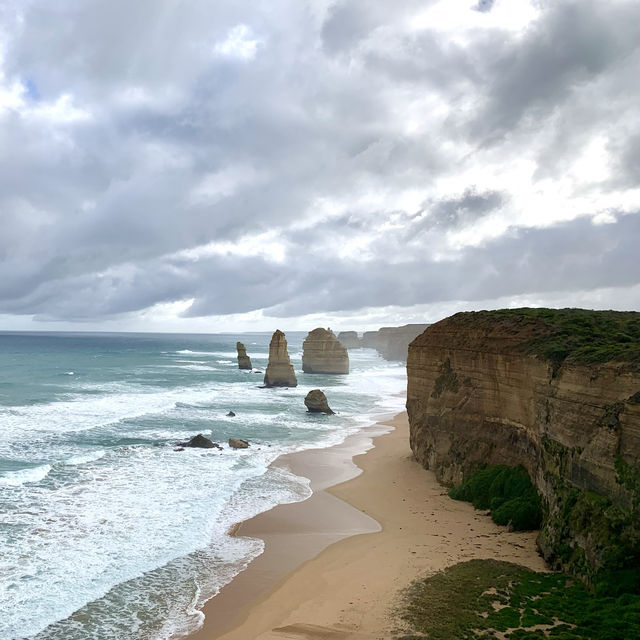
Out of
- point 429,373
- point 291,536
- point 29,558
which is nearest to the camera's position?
point 29,558

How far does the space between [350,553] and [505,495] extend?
7629 mm

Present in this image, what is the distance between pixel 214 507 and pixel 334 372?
250ft

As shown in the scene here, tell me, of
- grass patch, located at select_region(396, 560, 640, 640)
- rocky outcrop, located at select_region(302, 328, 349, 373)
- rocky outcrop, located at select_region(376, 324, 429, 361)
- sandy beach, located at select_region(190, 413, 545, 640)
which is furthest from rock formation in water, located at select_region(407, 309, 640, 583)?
rocky outcrop, located at select_region(376, 324, 429, 361)

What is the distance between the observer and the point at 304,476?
30.9m

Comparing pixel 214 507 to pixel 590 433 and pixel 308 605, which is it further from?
pixel 590 433

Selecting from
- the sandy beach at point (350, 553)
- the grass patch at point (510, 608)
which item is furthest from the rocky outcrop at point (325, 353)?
the grass patch at point (510, 608)

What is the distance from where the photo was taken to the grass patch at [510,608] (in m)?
12.5

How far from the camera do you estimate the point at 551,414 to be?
19453 mm

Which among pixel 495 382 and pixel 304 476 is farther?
pixel 304 476

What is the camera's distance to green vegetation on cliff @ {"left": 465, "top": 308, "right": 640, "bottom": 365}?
17906mm

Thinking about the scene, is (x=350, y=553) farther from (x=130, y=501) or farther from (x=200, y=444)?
(x=200, y=444)

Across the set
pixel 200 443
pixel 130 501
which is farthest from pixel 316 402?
pixel 130 501

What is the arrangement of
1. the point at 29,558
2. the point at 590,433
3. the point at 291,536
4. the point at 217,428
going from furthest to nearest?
1. the point at 217,428
2. the point at 291,536
3. the point at 29,558
4. the point at 590,433

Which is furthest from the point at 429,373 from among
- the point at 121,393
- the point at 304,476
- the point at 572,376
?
the point at 121,393
